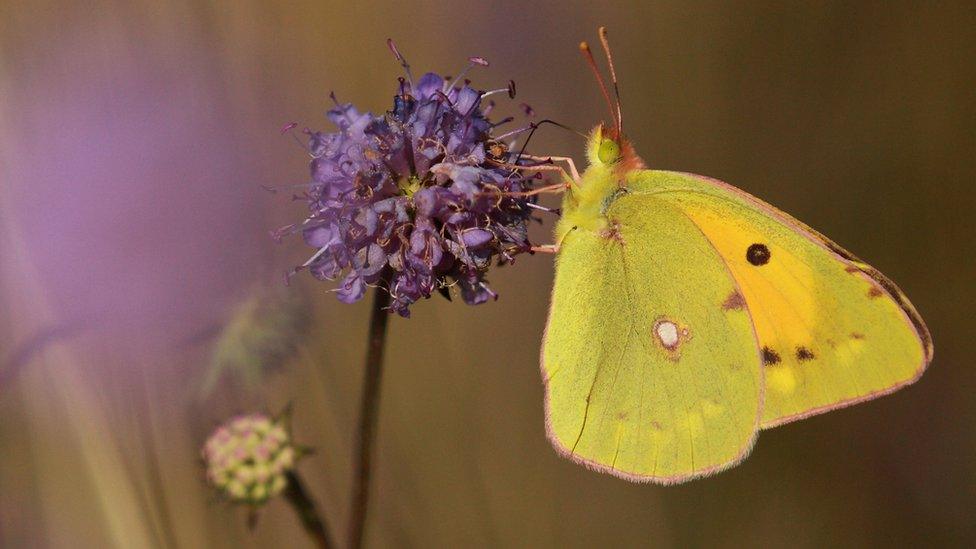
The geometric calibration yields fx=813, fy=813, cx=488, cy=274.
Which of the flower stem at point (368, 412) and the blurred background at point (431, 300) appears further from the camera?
the blurred background at point (431, 300)

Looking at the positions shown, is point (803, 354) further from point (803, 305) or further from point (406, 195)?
point (406, 195)

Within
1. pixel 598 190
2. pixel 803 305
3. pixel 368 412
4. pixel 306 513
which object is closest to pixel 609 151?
pixel 598 190

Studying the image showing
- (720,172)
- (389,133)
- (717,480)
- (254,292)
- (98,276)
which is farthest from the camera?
(720,172)

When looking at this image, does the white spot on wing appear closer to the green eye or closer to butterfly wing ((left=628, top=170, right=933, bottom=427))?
butterfly wing ((left=628, top=170, right=933, bottom=427))

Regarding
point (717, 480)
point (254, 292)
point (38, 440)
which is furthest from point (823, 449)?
point (38, 440)

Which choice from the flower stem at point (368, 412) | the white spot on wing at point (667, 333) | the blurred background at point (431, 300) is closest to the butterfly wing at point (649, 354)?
the white spot on wing at point (667, 333)

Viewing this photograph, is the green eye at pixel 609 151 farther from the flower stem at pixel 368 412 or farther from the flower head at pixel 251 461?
the flower head at pixel 251 461

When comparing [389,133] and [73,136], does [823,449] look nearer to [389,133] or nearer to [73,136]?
[389,133]
